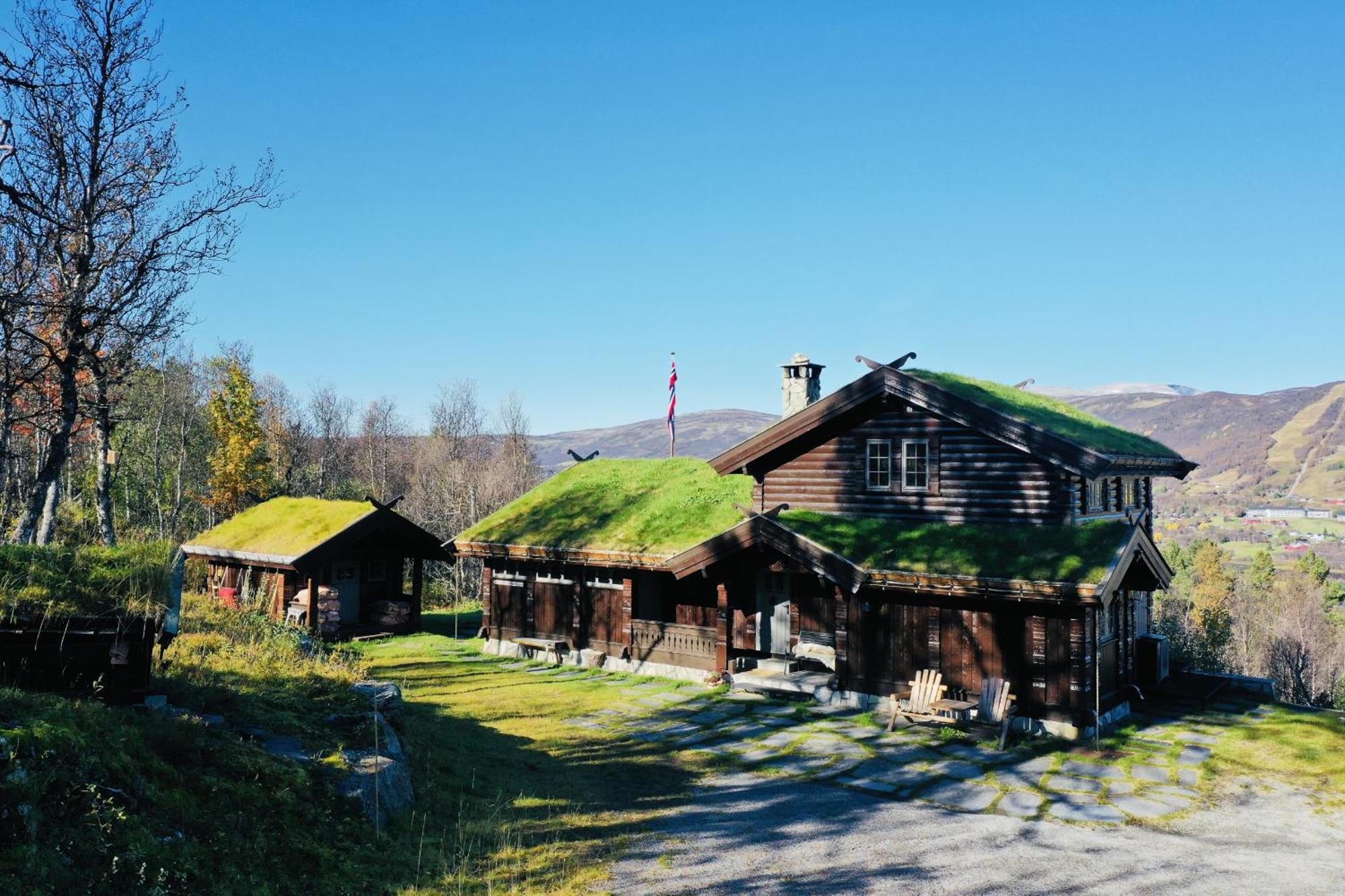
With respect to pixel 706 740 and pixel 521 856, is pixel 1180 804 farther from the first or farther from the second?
pixel 521 856

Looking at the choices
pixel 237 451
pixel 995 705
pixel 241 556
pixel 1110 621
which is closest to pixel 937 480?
pixel 1110 621

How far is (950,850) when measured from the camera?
10844mm

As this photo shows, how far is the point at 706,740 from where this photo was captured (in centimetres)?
1627

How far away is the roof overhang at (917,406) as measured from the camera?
1766cm

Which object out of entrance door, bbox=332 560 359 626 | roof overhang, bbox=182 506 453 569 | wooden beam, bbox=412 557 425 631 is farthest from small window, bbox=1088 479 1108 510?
entrance door, bbox=332 560 359 626

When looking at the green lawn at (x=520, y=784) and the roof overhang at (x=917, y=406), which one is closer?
the green lawn at (x=520, y=784)

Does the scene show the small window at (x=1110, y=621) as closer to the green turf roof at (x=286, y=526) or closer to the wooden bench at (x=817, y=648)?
the wooden bench at (x=817, y=648)

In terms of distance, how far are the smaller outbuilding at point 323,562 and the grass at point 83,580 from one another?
632 inches

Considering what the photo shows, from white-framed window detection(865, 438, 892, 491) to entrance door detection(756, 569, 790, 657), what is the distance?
3189mm

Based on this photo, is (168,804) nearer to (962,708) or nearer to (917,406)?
(962,708)

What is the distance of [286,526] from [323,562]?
285 cm

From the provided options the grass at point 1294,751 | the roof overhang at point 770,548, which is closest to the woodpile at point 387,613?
the roof overhang at point 770,548

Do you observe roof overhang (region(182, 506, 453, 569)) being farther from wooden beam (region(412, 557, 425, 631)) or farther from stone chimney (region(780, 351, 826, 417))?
stone chimney (region(780, 351, 826, 417))

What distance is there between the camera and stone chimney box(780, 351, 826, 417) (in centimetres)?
2538
